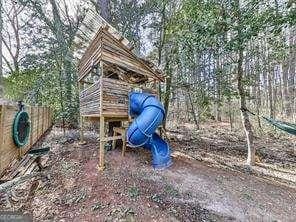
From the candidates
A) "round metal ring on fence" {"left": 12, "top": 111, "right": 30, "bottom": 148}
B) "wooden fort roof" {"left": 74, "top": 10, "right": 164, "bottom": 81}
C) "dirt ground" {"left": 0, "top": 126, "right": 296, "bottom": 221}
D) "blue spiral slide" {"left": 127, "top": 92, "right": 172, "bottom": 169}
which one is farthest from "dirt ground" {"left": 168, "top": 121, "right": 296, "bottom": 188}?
"round metal ring on fence" {"left": 12, "top": 111, "right": 30, "bottom": 148}

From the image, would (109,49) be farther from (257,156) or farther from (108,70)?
(257,156)

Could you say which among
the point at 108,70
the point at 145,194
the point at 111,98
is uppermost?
the point at 108,70

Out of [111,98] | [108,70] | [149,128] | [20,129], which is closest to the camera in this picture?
[20,129]

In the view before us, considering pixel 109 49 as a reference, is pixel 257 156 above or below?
below

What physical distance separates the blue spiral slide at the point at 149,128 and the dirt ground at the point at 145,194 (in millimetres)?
298

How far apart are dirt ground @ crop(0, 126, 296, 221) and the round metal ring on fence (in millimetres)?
756

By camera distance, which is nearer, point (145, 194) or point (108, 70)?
point (145, 194)

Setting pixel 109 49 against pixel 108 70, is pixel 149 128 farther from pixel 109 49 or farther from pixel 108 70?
pixel 108 70

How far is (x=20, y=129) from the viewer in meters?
5.16

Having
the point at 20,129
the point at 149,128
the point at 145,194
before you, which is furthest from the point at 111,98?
the point at 145,194

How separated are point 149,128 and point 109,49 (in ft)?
6.51

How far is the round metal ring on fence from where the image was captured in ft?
15.3

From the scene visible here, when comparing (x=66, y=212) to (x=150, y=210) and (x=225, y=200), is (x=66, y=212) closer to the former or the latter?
(x=150, y=210)

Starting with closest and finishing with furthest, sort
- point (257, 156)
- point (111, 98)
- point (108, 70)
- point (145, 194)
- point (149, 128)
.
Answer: point (145, 194) < point (149, 128) < point (111, 98) < point (108, 70) < point (257, 156)
